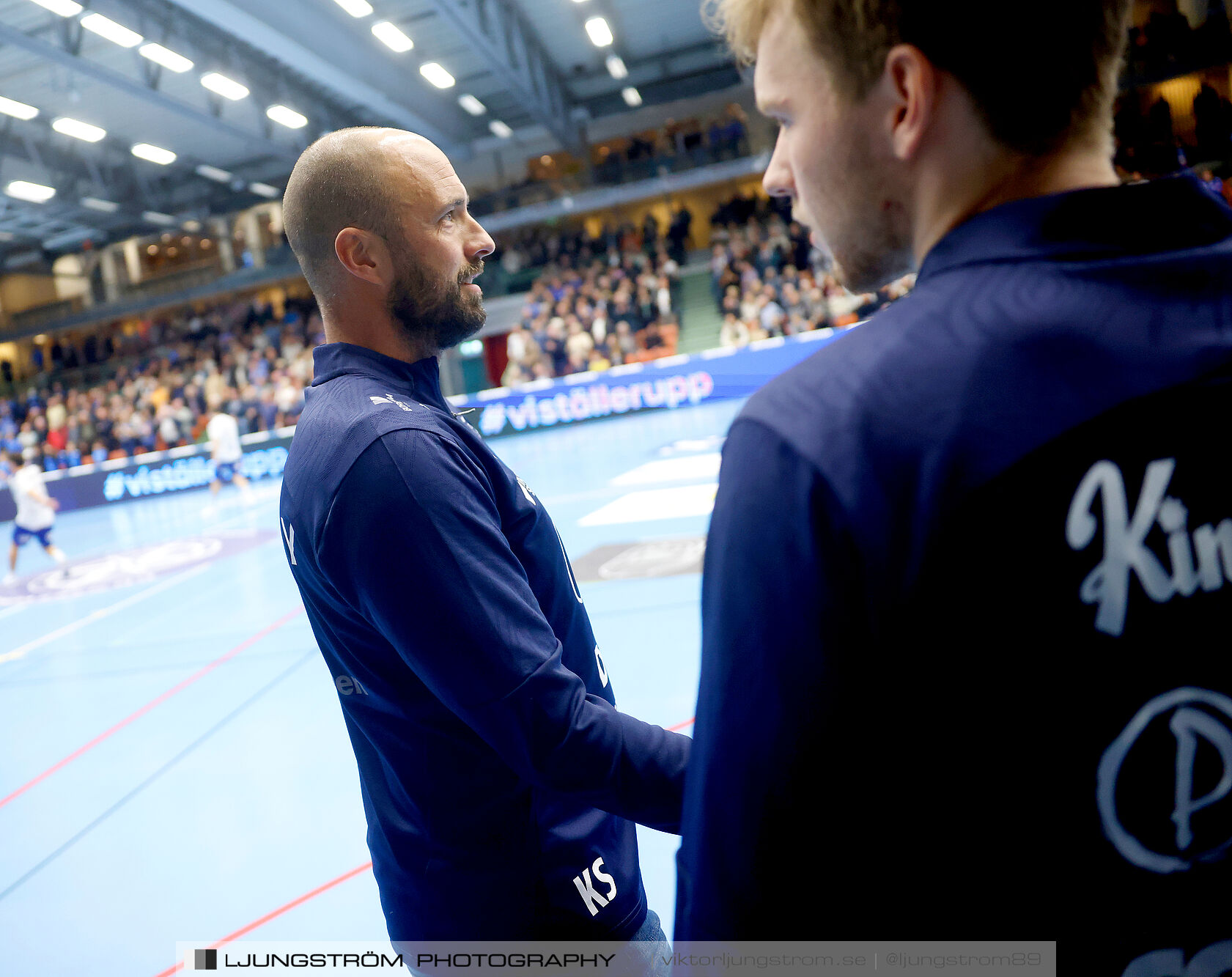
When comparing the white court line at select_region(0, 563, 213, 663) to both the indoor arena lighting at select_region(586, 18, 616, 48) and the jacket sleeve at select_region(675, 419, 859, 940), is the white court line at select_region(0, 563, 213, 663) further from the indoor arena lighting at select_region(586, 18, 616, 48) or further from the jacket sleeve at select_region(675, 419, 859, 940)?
the indoor arena lighting at select_region(586, 18, 616, 48)

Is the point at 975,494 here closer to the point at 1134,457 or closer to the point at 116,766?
the point at 1134,457

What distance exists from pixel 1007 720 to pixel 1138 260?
362 millimetres

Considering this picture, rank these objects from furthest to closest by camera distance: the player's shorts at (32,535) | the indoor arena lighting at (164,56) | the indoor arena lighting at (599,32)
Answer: the indoor arena lighting at (599,32) → the indoor arena lighting at (164,56) → the player's shorts at (32,535)

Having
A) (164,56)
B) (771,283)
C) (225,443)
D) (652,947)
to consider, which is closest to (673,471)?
(652,947)

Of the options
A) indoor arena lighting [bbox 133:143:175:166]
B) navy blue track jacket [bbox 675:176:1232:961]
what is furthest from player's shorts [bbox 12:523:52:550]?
indoor arena lighting [bbox 133:143:175:166]

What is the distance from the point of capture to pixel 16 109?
1805 cm

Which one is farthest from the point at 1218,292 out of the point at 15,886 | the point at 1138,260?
the point at 15,886

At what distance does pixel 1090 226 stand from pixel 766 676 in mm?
429

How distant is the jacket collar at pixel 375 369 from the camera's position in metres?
1.59

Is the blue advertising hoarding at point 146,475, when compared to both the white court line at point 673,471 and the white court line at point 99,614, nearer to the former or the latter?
the white court line at point 99,614

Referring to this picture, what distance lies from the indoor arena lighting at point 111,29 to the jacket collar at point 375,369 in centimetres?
1561

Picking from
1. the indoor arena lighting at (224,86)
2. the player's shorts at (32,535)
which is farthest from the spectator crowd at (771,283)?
the player's shorts at (32,535)

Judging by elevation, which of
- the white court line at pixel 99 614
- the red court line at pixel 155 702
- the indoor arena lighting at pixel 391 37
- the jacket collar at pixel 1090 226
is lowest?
the red court line at pixel 155 702

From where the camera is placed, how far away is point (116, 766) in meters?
4.76
